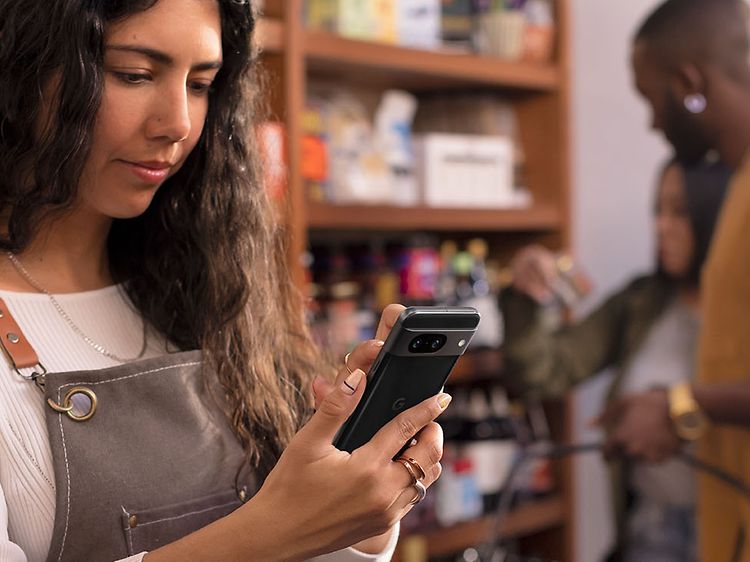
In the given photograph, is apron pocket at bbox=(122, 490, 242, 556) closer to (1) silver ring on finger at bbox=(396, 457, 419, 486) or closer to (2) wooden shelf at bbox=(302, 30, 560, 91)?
(1) silver ring on finger at bbox=(396, 457, 419, 486)

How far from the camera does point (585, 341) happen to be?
2.80 meters

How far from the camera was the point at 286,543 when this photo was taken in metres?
0.99

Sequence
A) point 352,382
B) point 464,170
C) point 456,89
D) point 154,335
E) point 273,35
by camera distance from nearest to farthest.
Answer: point 352,382, point 154,335, point 273,35, point 464,170, point 456,89

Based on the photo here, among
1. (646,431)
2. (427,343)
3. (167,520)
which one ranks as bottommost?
(646,431)

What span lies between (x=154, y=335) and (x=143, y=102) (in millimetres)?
303

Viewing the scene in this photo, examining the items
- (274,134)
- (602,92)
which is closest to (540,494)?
(602,92)

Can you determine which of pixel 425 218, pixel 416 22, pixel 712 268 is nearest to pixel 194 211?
pixel 712 268

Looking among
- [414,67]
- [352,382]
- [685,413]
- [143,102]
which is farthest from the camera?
[414,67]

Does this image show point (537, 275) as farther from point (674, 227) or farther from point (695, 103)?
point (695, 103)

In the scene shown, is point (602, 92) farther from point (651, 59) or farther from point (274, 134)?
point (274, 134)

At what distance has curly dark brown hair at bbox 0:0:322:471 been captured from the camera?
1128 millimetres

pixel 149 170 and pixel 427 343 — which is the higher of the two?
pixel 149 170

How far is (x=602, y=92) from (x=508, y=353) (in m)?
1.06

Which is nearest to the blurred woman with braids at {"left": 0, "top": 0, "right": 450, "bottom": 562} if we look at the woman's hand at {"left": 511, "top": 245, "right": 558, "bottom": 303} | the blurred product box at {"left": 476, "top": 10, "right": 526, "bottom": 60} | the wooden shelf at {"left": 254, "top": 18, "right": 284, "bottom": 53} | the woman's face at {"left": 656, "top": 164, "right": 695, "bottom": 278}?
the wooden shelf at {"left": 254, "top": 18, "right": 284, "bottom": 53}
